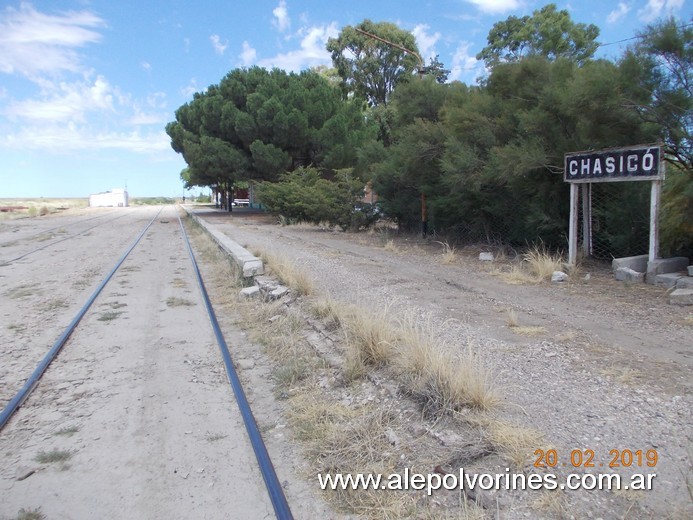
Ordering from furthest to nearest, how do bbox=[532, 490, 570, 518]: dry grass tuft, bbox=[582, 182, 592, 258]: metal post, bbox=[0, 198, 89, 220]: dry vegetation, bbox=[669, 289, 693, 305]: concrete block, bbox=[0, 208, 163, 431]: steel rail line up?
bbox=[0, 198, 89, 220]: dry vegetation
bbox=[582, 182, 592, 258]: metal post
bbox=[669, 289, 693, 305]: concrete block
bbox=[0, 208, 163, 431]: steel rail
bbox=[532, 490, 570, 518]: dry grass tuft

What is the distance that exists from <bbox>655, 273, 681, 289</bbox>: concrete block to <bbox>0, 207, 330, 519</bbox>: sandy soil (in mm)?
7210

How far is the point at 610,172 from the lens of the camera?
9703 mm

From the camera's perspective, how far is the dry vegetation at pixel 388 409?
10.9 ft

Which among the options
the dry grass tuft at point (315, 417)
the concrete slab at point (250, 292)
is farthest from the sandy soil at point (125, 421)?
the concrete slab at point (250, 292)

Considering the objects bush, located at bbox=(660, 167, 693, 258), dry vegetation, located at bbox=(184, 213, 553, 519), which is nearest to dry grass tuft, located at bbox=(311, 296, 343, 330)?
dry vegetation, located at bbox=(184, 213, 553, 519)

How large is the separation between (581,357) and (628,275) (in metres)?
4.89

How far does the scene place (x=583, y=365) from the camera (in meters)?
4.97

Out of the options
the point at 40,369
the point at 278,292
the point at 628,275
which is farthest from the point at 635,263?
the point at 40,369

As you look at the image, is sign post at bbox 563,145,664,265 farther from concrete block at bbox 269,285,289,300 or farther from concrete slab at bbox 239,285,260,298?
concrete slab at bbox 239,285,260,298

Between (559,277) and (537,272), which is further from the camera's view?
(537,272)

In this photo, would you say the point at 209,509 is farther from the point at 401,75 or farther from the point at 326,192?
the point at 401,75

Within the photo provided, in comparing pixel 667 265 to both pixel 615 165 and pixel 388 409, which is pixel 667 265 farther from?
pixel 388 409

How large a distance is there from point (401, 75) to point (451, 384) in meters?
43.3

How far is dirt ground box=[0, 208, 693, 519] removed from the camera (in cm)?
339
